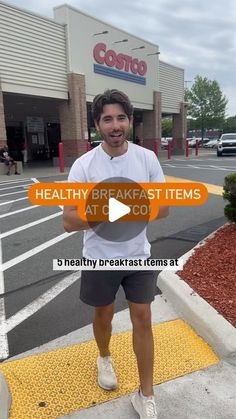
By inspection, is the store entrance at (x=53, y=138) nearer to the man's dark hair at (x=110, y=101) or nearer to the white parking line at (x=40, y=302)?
the white parking line at (x=40, y=302)

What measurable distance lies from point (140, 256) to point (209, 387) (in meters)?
1.07

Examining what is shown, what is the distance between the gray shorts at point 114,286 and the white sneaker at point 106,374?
56cm

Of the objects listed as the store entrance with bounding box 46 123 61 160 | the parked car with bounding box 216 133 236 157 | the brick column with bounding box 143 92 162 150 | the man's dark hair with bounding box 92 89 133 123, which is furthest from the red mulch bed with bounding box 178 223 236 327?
the store entrance with bounding box 46 123 61 160

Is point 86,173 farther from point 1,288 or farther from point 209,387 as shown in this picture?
point 1,288

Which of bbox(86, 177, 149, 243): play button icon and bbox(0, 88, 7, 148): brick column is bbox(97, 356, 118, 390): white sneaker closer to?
bbox(86, 177, 149, 243): play button icon

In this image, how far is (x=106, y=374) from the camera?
2.74 metres

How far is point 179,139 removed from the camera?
34656 mm

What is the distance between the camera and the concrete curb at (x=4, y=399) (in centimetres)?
247

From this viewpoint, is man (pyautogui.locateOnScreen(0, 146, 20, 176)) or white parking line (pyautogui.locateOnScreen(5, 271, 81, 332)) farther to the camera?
man (pyautogui.locateOnScreen(0, 146, 20, 176))

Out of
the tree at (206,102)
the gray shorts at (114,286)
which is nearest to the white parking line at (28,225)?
the gray shorts at (114,286)

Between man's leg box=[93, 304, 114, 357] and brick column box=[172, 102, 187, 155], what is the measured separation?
32839 millimetres

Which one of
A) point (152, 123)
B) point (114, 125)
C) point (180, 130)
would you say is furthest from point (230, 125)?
point (114, 125)

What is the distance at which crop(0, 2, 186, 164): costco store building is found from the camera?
720 inches

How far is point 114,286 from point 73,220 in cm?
52
